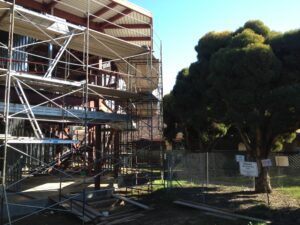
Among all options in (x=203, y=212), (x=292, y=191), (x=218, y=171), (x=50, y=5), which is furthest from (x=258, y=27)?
(x=50, y=5)

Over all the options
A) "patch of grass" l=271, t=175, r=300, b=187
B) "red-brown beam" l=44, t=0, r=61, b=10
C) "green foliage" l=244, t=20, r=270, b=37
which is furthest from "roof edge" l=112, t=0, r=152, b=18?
"patch of grass" l=271, t=175, r=300, b=187

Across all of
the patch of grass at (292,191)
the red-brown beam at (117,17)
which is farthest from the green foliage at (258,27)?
the patch of grass at (292,191)

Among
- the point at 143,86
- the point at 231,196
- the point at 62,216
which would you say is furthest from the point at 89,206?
the point at 143,86

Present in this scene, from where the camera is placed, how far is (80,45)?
1620 centimetres

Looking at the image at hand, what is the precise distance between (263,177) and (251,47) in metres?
5.64

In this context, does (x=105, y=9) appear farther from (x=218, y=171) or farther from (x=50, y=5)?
(x=218, y=171)

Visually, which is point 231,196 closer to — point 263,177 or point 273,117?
point 263,177

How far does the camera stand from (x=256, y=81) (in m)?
13.6

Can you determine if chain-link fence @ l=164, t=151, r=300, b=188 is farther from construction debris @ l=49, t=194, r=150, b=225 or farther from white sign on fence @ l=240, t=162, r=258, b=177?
white sign on fence @ l=240, t=162, r=258, b=177

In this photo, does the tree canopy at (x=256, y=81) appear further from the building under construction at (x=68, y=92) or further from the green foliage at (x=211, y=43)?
the building under construction at (x=68, y=92)

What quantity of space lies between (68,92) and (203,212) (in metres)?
6.78

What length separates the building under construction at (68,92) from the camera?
41.7 feet

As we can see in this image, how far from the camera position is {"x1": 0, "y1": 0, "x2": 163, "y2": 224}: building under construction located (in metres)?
12.7

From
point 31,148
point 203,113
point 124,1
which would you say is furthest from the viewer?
point 31,148
